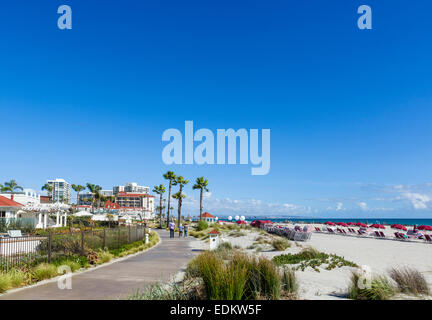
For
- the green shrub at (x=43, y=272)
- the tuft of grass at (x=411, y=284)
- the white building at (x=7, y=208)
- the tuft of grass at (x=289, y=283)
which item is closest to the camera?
the tuft of grass at (x=289, y=283)

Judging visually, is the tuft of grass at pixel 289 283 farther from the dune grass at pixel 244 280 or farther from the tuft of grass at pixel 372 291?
the tuft of grass at pixel 372 291

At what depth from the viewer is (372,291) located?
7.25 m

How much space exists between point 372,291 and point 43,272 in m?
9.62

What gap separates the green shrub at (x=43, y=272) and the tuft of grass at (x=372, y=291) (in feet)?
29.8

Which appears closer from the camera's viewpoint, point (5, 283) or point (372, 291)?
point (372, 291)

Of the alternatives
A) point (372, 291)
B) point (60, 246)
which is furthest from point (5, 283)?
point (372, 291)

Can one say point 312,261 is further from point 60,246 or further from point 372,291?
point 60,246

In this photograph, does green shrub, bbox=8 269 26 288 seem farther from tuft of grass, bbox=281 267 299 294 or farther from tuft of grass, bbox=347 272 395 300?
tuft of grass, bbox=347 272 395 300

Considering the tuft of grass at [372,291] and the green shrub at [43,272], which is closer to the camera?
the tuft of grass at [372,291]

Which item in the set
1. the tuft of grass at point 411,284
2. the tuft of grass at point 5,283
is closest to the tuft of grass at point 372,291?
the tuft of grass at point 411,284

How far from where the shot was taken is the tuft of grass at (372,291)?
7129mm

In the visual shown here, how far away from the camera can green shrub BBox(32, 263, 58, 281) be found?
10.0 meters

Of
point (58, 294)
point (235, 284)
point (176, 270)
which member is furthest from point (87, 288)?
point (235, 284)
